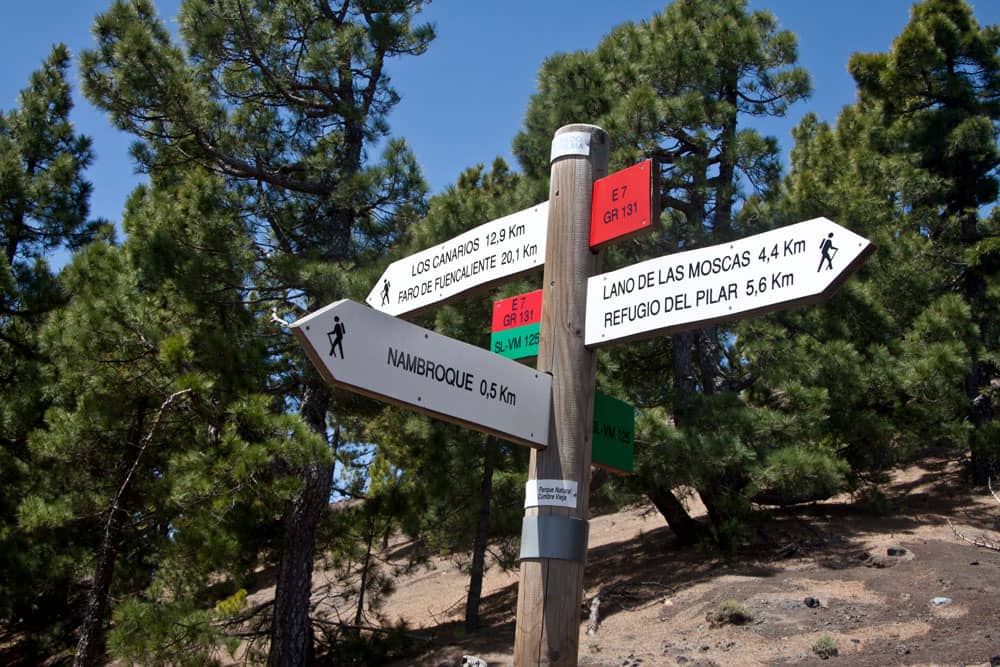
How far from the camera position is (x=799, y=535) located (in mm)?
12492

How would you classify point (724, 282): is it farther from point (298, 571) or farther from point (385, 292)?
point (298, 571)

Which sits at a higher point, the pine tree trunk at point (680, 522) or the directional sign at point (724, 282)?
the directional sign at point (724, 282)

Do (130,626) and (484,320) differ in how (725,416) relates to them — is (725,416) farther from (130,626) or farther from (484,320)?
(130,626)

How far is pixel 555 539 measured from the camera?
3209mm

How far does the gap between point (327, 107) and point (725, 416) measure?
6.65m

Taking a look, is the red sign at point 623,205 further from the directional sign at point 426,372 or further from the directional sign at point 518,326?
the directional sign at point 426,372

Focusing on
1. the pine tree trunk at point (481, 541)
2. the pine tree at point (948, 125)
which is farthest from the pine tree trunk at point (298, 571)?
the pine tree at point (948, 125)

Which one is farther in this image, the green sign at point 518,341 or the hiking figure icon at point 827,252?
the green sign at point 518,341

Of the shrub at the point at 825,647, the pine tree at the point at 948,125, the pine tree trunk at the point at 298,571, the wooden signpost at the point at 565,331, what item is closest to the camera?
the wooden signpost at the point at 565,331

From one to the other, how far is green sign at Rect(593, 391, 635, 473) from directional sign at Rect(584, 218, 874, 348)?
28cm

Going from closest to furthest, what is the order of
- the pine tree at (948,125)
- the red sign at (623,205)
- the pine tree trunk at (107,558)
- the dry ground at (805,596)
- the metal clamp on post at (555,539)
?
the metal clamp on post at (555,539), the red sign at (623,205), the dry ground at (805,596), the pine tree trunk at (107,558), the pine tree at (948,125)

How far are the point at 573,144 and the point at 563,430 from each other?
1217 mm

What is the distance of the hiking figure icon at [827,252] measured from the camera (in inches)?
119

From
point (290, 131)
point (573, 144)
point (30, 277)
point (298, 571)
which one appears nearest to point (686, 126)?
point (290, 131)
